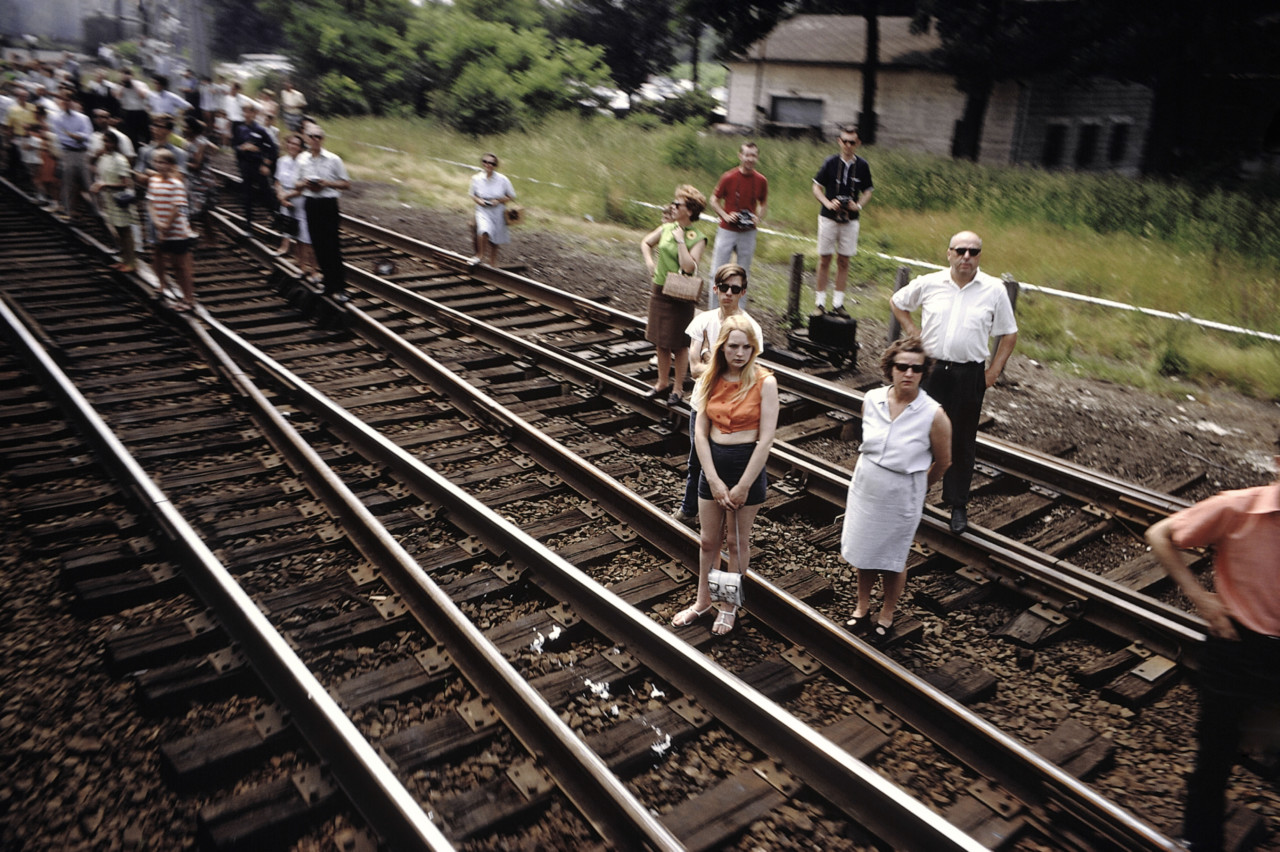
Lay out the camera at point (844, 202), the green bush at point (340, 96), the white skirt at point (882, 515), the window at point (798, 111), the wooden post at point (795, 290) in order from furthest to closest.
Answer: the window at point (798, 111) → the green bush at point (340, 96) → the wooden post at point (795, 290) → the camera at point (844, 202) → the white skirt at point (882, 515)

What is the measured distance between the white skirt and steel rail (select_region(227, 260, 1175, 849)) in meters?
0.45

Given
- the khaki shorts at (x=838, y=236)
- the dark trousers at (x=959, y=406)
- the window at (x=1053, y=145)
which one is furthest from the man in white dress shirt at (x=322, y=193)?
the window at (x=1053, y=145)

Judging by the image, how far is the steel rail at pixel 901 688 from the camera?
3.90m

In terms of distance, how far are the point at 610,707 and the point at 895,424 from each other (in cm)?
206

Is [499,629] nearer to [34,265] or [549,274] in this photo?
[549,274]

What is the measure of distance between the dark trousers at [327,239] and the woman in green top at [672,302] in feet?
15.0

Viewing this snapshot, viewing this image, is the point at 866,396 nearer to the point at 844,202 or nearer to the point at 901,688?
the point at 901,688

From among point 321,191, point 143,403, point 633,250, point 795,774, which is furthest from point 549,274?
point 795,774

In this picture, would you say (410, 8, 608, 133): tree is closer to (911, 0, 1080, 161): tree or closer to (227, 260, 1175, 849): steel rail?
(911, 0, 1080, 161): tree

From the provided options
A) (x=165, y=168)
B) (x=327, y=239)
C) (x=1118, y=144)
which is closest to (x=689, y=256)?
(x=327, y=239)

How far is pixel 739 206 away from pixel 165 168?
20.1ft

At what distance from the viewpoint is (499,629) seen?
17.2 ft

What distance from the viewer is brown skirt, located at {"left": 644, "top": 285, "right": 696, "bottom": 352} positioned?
816cm

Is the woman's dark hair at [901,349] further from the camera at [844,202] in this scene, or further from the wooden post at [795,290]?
the wooden post at [795,290]
